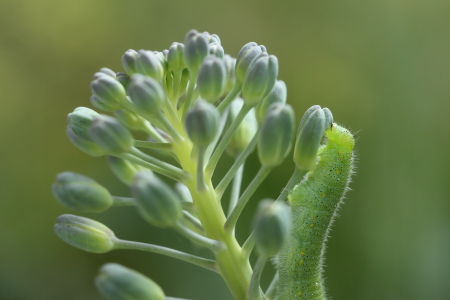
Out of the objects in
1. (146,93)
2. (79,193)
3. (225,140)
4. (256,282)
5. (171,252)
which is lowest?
(256,282)

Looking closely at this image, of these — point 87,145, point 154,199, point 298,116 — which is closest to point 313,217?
point 154,199

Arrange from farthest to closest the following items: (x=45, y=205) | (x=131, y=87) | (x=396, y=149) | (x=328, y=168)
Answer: (x=45, y=205) → (x=396, y=149) → (x=328, y=168) → (x=131, y=87)

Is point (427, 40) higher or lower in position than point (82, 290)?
higher

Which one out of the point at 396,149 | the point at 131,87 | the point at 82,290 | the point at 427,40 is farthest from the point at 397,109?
the point at 131,87

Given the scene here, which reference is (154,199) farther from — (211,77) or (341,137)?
(341,137)

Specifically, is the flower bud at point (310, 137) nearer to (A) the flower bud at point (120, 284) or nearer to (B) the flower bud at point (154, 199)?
(B) the flower bud at point (154, 199)

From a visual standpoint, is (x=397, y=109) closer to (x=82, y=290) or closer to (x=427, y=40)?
(x=427, y=40)

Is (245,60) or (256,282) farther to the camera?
(245,60)
